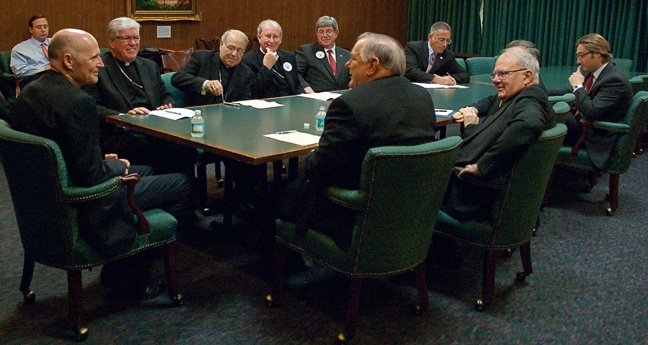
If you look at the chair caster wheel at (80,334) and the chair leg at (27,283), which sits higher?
the chair leg at (27,283)

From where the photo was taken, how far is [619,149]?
4.54m

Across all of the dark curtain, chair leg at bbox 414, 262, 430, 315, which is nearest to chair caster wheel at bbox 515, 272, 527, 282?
chair leg at bbox 414, 262, 430, 315

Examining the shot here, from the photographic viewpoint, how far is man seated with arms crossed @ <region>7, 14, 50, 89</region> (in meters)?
6.31

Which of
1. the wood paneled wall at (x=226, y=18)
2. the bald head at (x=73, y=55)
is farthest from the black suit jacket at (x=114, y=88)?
the wood paneled wall at (x=226, y=18)

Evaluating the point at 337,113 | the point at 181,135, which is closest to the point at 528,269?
the point at 337,113

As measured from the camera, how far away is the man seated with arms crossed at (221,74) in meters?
4.53

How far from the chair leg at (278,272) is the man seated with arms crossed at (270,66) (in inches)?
86.1

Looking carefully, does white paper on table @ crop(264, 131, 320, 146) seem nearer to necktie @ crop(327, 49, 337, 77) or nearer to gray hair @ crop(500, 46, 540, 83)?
gray hair @ crop(500, 46, 540, 83)

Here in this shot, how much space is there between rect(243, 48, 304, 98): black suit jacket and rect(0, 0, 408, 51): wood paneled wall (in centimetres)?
287

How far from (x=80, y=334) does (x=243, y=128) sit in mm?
1310

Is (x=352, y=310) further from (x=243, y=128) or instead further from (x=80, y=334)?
(x=243, y=128)

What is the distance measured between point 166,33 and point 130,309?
540cm

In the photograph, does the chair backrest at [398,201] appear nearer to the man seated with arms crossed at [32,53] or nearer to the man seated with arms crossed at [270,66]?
the man seated with arms crossed at [270,66]

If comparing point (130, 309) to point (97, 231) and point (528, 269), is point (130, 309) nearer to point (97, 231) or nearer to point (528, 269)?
point (97, 231)
